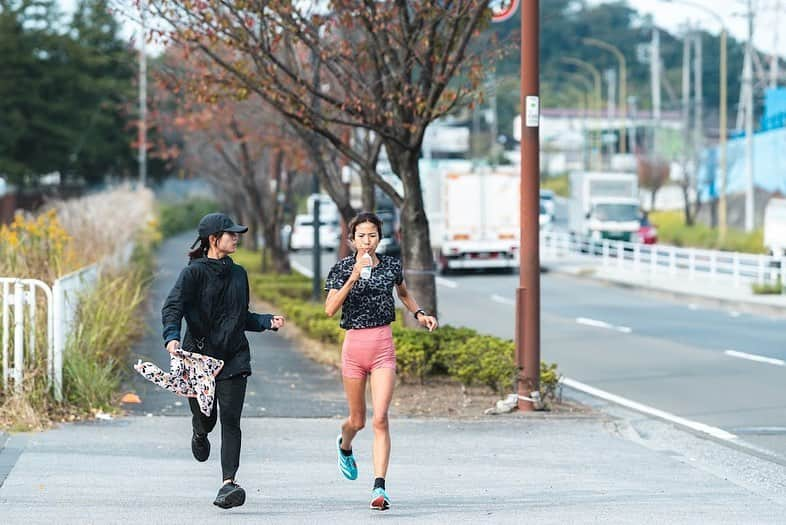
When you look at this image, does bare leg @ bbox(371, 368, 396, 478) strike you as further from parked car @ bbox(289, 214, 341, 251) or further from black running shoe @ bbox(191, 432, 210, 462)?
parked car @ bbox(289, 214, 341, 251)

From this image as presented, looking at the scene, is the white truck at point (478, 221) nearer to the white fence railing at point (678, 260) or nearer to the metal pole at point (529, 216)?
the white fence railing at point (678, 260)

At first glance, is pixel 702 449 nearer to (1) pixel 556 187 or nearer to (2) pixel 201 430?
(2) pixel 201 430

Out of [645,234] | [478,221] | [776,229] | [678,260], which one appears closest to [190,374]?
[678,260]

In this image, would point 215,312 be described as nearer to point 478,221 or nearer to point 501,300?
point 501,300

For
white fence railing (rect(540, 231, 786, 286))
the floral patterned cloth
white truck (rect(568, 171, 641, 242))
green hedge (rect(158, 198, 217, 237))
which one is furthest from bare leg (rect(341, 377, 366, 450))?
green hedge (rect(158, 198, 217, 237))

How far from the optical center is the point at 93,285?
49.6ft

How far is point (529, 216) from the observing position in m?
11.9

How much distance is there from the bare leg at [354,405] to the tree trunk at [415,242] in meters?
6.04

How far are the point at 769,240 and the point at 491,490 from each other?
2815 centimetres

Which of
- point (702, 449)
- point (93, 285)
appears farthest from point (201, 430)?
point (93, 285)

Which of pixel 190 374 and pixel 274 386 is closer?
pixel 190 374

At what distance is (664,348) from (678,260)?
1630 centimetres

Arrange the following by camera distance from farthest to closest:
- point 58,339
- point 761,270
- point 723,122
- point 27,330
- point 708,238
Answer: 1. point 708,238
2. point 723,122
3. point 761,270
4. point 27,330
5. point 58,339

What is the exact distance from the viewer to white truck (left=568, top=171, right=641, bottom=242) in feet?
151
